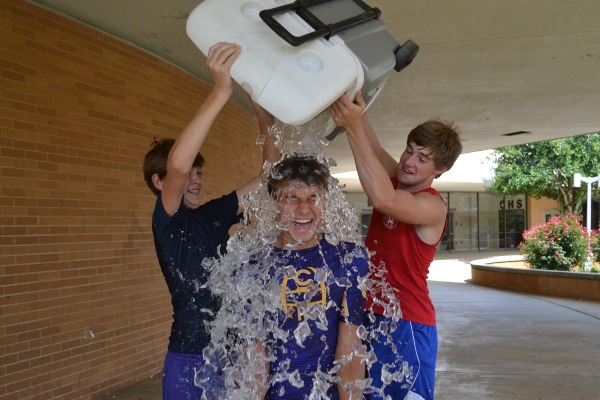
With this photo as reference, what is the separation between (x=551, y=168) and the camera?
774 inches

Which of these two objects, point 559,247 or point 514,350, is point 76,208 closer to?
point 514,350

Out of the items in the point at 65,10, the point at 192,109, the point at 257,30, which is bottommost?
the point at 257,30

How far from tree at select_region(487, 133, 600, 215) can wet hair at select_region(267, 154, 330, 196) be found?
18.5 m

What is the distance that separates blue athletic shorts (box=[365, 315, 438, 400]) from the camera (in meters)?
2.39

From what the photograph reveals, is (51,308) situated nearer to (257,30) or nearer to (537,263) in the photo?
(257,30)

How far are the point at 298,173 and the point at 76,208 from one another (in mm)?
2914

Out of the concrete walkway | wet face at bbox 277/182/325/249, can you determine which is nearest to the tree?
the concrete walkway

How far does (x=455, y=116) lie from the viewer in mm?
9602

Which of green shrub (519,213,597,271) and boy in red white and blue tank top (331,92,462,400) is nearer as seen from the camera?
boy in red white and blue tank top (331,92,462,400)

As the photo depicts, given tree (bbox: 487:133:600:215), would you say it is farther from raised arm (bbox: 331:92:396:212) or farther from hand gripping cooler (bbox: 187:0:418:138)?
hand gripping cooler (bbox: 187:0:418:138)

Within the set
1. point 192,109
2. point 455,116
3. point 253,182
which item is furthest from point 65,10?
point 455,116

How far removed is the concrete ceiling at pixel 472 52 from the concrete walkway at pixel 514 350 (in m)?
3.05

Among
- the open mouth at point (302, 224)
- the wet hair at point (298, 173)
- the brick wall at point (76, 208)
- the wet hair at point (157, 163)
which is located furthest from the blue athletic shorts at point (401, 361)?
the brick wall at point (76, 208)

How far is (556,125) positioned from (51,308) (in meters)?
9.33
